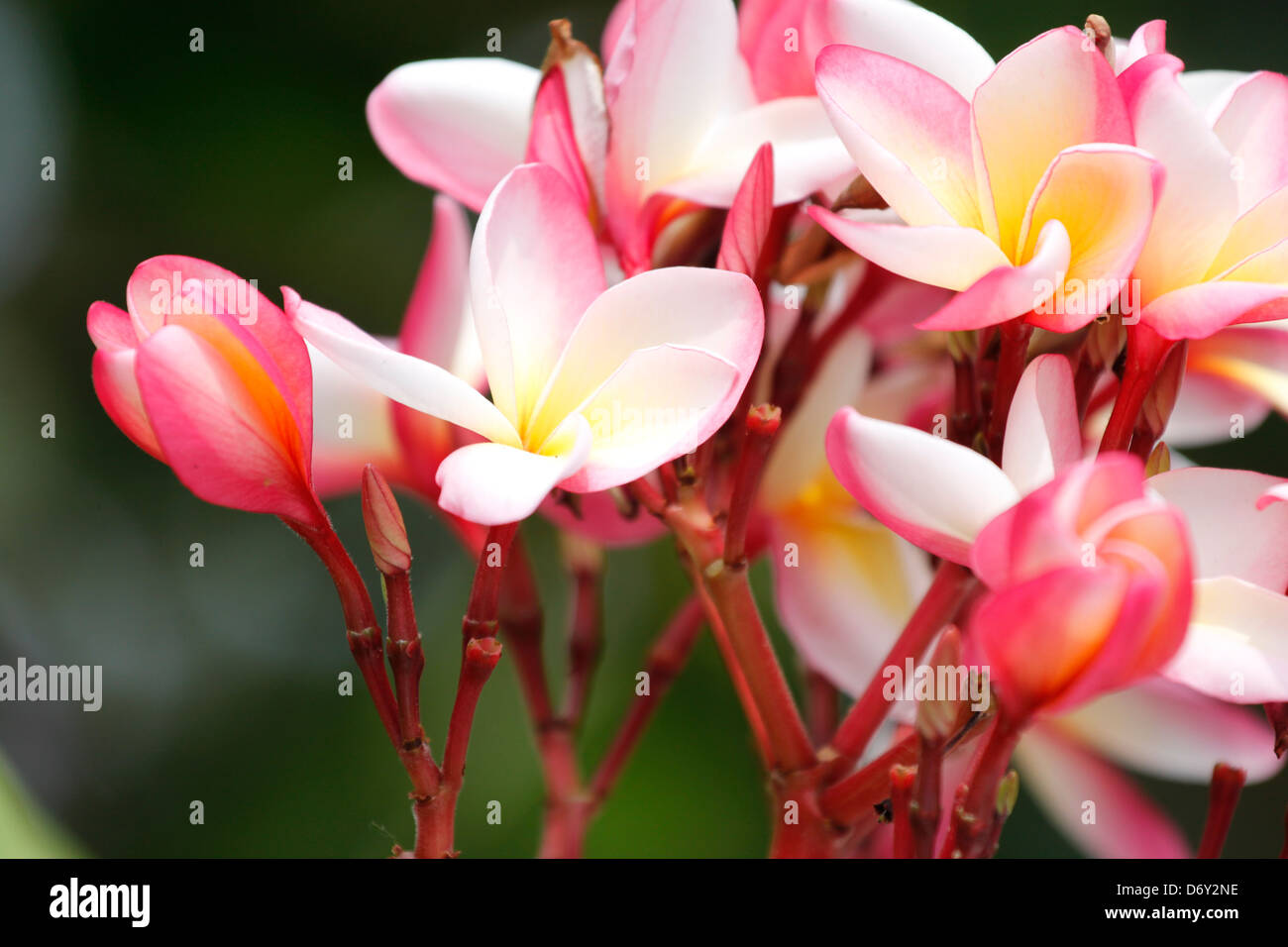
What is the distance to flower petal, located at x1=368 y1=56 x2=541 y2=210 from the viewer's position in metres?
0.42

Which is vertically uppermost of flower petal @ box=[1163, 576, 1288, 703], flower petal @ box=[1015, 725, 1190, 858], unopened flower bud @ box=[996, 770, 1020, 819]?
flower petal @ box=[1163, 576, 1288, 703]

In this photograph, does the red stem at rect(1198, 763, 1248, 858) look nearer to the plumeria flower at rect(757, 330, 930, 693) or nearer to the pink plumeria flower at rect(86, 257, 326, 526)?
the plumeria flower at rect(757, 330, 930, 693)

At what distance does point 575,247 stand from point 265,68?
98 centimetres

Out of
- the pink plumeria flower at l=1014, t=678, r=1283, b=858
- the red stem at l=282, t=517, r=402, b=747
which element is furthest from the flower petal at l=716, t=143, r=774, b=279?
the pink plumeria flower at l=1014, t=678, r=1283, b=858

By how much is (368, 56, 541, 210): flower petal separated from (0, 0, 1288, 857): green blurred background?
666mm

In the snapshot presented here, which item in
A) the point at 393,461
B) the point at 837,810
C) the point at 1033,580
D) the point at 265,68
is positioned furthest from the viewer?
the point at 265,68

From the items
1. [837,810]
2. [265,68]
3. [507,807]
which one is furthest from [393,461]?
[265,68]

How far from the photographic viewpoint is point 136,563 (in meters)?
1.24

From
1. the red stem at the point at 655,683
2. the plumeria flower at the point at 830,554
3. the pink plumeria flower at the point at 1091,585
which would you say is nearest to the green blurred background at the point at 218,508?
the red stem at the point at 655,683

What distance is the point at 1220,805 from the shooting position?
0.37 meters

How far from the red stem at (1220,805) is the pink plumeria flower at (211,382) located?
278 mm

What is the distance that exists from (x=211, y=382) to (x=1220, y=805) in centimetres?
31
